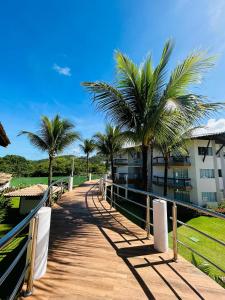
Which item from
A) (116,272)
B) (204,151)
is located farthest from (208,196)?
(116,272)

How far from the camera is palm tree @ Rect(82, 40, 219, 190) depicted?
5840 mm

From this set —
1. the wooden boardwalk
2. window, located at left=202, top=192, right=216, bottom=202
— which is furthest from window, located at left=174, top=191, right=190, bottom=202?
the wooden boardwalk

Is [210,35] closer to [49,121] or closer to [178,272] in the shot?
[178,272]

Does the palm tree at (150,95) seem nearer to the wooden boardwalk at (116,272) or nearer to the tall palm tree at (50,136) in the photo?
the wooden boardwalk at (116,272)

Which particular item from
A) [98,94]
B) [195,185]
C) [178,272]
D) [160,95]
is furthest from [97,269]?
[195,185]

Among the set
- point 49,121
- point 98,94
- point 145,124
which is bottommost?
point 145,124

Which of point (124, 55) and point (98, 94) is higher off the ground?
point (124, 55)

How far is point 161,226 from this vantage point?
3.62 metres

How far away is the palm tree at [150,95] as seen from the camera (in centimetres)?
584

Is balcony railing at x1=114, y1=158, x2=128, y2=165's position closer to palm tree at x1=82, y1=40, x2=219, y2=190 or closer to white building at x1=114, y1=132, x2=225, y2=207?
white building at x1=114, y1=132, x2=225, y2=207

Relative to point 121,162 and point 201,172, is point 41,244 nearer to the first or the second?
point 201,172

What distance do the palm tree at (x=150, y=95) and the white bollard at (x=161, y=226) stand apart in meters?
2.92

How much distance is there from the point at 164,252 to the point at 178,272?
26.8 inches

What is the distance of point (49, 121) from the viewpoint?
13.7 metres
